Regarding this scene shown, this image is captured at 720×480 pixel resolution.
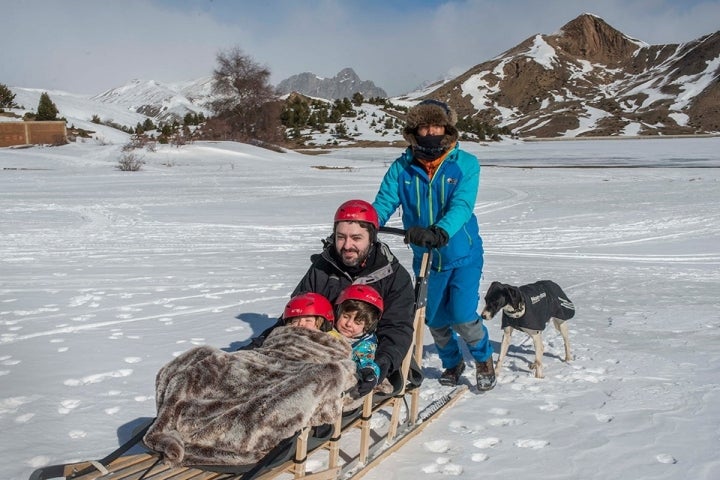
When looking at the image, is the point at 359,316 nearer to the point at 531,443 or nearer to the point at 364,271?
the point at 364,271

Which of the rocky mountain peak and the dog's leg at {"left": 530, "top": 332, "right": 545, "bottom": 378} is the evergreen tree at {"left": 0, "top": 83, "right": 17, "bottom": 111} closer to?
the dog's leg at {"left": 530, "top": 332, "right": 545, "bottom": 378}

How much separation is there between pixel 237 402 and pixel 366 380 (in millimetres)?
667

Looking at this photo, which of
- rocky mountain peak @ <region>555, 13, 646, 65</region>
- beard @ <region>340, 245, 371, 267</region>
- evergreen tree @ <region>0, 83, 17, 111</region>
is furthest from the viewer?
rocky mountain peak @ <region>555, 13, 646, 65</region>

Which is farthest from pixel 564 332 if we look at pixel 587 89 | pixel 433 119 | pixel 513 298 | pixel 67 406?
pixel 587 89

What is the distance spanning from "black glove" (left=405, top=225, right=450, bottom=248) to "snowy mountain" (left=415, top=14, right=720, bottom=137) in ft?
241

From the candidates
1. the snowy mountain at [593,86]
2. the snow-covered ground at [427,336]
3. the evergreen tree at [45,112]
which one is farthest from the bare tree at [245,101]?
the snowy mountain at [593,86]

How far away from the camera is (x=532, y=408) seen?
437 cm

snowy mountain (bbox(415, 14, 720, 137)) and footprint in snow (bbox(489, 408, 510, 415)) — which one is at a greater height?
snowy mountain (bbox(415, 14, 720, 137))

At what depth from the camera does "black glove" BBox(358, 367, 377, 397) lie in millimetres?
3082

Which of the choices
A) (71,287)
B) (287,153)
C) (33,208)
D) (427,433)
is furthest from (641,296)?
(287,153)

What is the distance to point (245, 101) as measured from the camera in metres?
38.5

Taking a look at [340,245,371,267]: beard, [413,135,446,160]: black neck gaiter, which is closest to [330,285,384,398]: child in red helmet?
[340,245,371,267]: beard

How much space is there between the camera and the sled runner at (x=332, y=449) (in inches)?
103

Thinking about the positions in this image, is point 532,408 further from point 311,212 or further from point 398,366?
point 311,212
